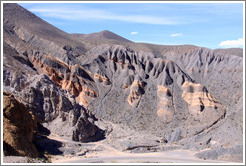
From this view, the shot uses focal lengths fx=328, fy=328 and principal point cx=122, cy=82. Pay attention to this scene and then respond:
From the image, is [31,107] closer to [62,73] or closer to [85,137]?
[85,137]

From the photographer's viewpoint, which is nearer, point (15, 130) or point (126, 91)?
point (15, 130)

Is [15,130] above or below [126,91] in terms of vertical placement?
below

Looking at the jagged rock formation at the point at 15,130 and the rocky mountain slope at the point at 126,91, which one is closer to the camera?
the jagged rock formation at the point at 15,130

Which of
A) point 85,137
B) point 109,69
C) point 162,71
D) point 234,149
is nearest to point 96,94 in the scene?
point 109,69

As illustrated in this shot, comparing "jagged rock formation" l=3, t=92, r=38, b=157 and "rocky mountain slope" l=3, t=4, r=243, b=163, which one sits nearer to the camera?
"jagged rock formation" l=3, t=92, r=38, b=157
